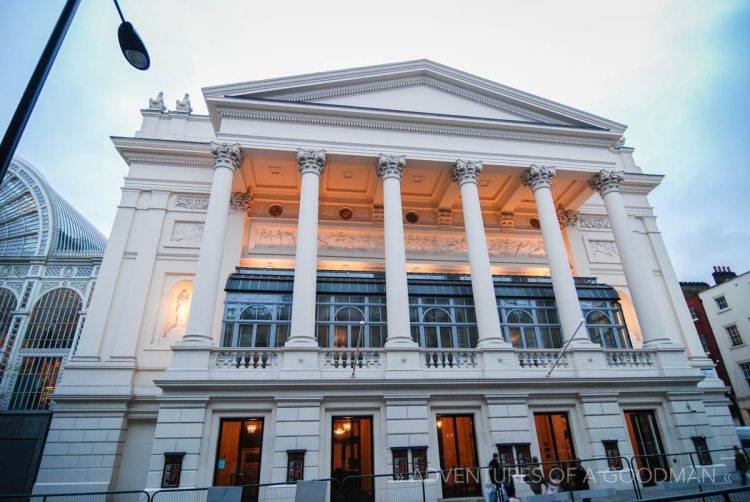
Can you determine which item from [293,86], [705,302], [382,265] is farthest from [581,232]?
[705,302]

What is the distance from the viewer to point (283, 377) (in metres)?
14.3

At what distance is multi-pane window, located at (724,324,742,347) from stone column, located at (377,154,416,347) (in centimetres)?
3170

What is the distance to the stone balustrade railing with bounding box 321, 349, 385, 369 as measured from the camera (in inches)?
599

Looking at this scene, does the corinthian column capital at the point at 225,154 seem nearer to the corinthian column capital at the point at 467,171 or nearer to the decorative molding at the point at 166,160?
the decorative molding at the point at 166,160

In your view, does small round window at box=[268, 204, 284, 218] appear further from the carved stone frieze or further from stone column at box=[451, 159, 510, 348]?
stone column at box=[451, 159, 510, 348]

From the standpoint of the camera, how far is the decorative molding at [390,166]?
18828 mm

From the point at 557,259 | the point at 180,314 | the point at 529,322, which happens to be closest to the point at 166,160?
the point at 180,314

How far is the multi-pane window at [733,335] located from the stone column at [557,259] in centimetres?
2520

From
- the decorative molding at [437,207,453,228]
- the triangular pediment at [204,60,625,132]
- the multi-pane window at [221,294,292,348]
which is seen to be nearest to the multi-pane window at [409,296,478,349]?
the decorative molding at [437,207,453,228]

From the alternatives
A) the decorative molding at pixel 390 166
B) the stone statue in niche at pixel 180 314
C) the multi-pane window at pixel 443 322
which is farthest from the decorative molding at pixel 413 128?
the stone statue in niche at pixel 180 314

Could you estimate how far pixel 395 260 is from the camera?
16.9 metres

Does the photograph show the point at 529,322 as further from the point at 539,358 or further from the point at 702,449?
the point at 702,449

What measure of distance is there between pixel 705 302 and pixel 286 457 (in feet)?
128

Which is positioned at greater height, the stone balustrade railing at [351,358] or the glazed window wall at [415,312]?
the glazed window wall at [415,312]
